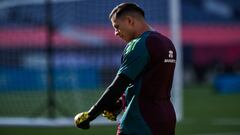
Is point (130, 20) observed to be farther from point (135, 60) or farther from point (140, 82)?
point (140, 82)

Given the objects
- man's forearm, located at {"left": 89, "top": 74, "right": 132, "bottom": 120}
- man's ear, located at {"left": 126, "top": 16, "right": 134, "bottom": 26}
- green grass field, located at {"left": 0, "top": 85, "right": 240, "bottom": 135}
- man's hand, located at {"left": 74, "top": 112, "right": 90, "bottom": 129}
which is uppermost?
man's ear, located at {"left": 126, "top": 16, "right": 134, "bottom": 26}

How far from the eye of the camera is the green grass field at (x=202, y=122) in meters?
13.1

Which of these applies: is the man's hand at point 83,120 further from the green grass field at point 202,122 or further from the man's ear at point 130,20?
the green grass field at point 202,122

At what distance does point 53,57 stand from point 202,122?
3.30 meters

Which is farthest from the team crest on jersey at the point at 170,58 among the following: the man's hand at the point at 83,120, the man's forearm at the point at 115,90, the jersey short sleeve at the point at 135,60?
the man's hand at the point at 83,120

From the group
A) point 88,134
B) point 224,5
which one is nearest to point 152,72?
point 88,134

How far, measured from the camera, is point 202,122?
15031 mm

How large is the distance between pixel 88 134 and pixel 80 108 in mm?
2155

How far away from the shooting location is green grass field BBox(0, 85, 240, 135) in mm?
13078

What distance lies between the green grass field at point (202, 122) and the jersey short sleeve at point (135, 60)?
702 centimetres

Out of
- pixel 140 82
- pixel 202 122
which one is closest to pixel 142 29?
pixel 140 82

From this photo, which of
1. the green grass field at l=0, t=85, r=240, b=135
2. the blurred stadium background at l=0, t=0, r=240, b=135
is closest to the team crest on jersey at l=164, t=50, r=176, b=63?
the blurred stadium background at l=0, t=0, r=240, b=135

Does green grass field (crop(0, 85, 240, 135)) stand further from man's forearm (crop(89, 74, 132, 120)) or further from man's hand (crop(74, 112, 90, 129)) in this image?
man's forearm (crop(89, 74, 132, 120))

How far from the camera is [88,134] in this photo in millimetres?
12586
